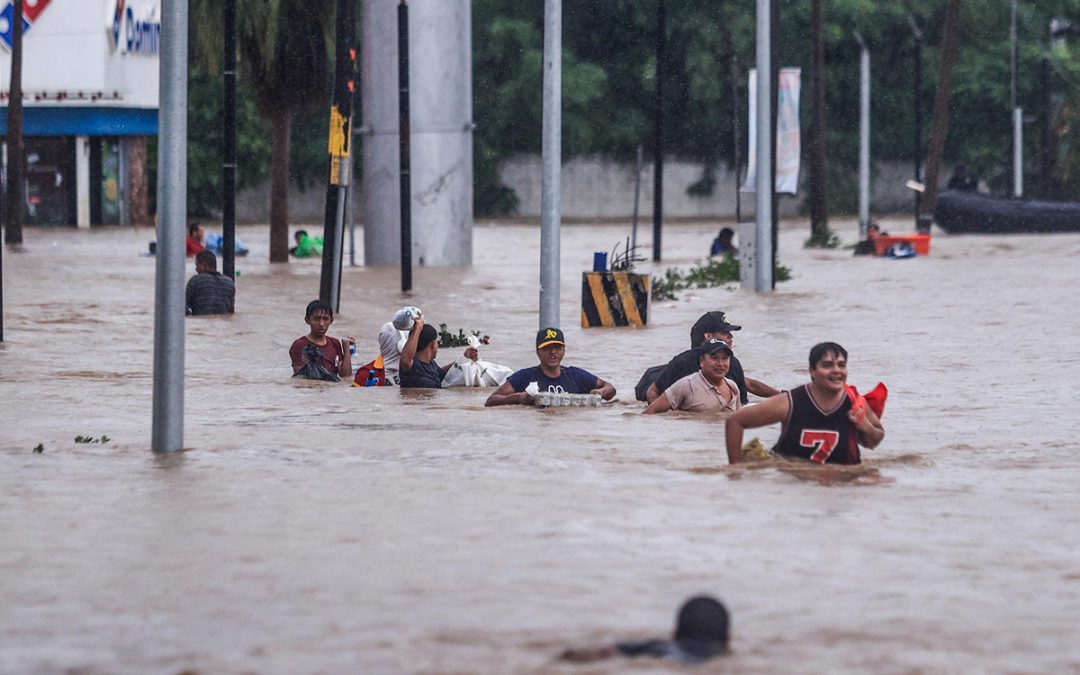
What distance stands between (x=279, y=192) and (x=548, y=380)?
24.0 m

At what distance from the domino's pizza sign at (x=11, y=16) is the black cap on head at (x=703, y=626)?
46727 millimetres

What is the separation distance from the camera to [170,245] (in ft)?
38.4

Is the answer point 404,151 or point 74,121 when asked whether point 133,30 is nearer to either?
point 74,121

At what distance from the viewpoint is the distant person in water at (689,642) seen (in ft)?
20.2

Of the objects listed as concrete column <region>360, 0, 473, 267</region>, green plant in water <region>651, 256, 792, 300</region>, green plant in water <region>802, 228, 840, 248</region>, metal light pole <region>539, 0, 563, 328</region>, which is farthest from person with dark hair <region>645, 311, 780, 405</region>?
green plant in water <region>802, 228, 840, 248</region>

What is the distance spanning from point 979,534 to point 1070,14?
64.0 m

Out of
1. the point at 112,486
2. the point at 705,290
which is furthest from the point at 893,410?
the point at 705,290

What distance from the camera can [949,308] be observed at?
84.4 ft

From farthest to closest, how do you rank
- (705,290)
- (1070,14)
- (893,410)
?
(1070,14)
(705,290)
(893,410)

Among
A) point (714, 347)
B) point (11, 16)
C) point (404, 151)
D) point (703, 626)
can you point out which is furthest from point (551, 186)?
point (11, 16)

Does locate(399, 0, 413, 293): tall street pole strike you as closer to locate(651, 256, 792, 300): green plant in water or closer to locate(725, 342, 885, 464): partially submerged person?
locate(651, 256, 792, 300): green plant in water

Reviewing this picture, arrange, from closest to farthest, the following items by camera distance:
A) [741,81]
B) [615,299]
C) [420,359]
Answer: [420,359]
[615,299]
[741,81]

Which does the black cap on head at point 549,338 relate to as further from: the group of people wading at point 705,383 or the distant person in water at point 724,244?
the distant person in water at point 724,244

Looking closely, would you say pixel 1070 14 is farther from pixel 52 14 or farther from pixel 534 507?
pixel 534 507
